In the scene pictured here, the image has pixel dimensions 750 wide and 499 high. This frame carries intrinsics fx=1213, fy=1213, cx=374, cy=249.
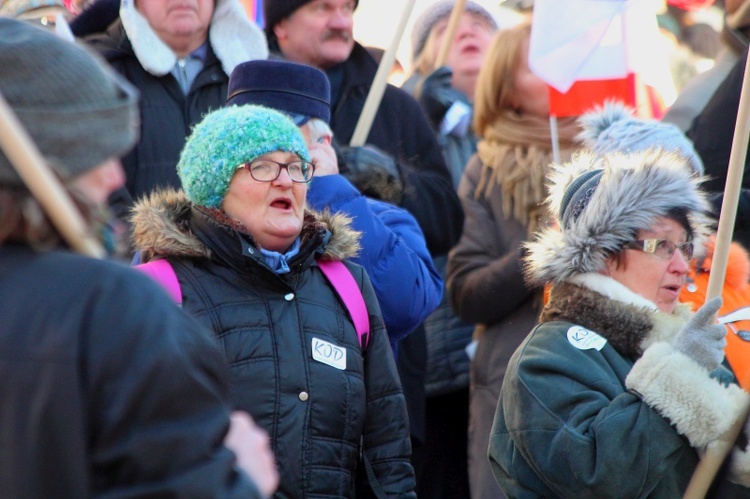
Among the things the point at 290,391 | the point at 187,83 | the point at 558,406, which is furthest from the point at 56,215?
the point at 187,83

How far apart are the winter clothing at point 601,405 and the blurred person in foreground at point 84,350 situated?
4.89 feet

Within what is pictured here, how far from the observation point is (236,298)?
3.45m

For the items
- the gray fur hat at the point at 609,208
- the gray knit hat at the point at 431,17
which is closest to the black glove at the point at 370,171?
the gray fur hat at the point at 609,208

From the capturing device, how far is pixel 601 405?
3357 mm

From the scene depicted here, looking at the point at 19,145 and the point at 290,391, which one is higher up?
the point at 19,145

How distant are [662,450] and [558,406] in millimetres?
304

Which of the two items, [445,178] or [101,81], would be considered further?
[445,178]

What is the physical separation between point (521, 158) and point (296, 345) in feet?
6.85

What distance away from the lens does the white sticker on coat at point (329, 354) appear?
345 cm

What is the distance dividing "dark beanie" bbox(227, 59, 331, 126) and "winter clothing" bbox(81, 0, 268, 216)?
25 centimetres

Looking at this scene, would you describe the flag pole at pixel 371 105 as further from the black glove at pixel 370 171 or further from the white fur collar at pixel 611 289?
the white fur collar at pixel 611 289

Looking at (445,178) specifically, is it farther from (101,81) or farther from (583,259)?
(101,81)

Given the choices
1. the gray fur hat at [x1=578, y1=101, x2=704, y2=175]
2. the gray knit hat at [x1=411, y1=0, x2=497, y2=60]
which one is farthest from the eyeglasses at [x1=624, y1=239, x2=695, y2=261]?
the gray knit hat at [x1=411, y1=0, x2=497, y2=60]

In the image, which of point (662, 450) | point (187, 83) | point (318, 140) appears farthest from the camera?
point (187, 83)
